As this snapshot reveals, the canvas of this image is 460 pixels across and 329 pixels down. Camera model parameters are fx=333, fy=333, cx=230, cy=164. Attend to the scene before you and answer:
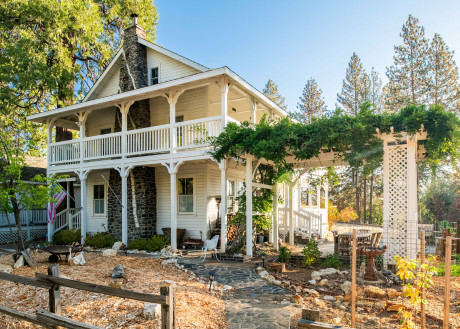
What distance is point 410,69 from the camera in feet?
87.2

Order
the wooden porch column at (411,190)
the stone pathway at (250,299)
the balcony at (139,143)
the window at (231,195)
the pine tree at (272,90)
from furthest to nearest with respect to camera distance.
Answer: the pine tree at (272,90)
the window at (231,195)
the balcony at (139,143)
the wooden porch column at (411,190)
the stone pathway at (250,299)

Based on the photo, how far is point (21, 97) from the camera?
19.5m

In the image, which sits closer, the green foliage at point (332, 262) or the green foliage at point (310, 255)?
the green foliage at point (332, 262)

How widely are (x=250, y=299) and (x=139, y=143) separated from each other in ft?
27.8

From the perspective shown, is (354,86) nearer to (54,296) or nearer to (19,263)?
(19,263)

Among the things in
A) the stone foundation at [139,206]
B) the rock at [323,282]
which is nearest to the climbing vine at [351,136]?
the rock at [323,282]

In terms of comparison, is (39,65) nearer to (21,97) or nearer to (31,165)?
(21,97)

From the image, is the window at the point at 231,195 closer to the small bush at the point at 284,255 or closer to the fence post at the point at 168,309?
the small bush at the point at 284,255

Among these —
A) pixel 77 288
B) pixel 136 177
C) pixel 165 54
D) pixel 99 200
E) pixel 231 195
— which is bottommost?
pixel 77 288

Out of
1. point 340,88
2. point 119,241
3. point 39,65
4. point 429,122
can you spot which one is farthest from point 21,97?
point 340,88

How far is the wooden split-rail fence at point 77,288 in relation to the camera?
358 cm

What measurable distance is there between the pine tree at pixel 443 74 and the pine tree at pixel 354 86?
20.2 feet

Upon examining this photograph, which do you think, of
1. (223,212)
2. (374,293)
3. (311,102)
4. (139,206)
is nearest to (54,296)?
(374,293)

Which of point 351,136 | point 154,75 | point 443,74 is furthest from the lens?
point 443,74
